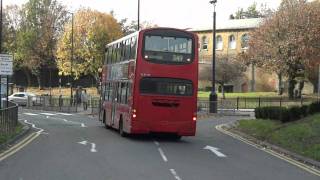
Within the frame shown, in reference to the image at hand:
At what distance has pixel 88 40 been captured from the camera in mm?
86938

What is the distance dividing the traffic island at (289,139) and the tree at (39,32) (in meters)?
70.1

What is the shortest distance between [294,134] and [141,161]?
788 centimetres

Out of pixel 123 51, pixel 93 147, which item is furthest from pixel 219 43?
pixel 93 147

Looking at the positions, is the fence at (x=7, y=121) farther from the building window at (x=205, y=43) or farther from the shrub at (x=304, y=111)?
the building window at (x=205, y=43)

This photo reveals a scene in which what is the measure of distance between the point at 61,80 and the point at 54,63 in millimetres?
3610

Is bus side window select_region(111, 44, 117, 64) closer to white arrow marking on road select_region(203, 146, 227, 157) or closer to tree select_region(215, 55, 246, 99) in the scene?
white arrow marking on road select_region(203, 146, 227, 157)

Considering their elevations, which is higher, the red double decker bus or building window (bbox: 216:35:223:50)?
building window (bbox: 216:35:223:50)

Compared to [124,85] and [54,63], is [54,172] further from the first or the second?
[54,63]

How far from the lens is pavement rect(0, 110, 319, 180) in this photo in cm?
1524

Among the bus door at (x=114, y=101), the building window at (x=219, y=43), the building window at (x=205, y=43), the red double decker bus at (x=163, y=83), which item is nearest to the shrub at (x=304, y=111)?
the red double decker bus at (x=163, y=83)

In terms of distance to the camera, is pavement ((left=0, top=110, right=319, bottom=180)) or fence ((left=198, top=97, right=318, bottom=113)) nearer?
pavement ((left=0, top=110, right=319, bottom=180))

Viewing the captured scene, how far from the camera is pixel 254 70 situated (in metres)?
94.7

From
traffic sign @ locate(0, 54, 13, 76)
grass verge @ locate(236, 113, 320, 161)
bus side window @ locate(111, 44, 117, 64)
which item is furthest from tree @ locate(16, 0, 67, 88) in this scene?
grass verge @ locate(236, 113, 320, 161)

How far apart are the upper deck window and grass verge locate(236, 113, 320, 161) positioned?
4412mm
